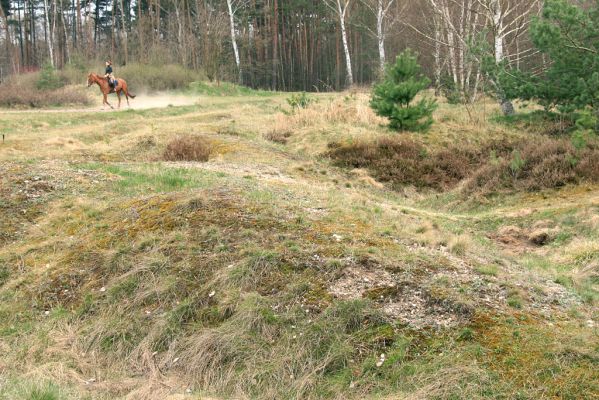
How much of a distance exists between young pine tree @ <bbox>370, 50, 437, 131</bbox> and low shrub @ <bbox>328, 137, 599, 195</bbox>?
0.95 metres

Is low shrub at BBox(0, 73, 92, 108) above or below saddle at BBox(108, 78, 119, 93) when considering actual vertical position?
below

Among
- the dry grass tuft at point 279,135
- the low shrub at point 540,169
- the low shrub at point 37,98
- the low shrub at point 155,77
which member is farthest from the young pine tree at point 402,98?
the low shrub at point 155,77

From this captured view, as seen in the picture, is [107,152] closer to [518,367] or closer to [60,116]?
[60,116]

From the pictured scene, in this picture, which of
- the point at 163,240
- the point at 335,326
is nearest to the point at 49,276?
the point at 163,240

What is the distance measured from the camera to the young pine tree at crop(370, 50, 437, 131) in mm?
16734

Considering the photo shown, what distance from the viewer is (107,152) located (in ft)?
48.0

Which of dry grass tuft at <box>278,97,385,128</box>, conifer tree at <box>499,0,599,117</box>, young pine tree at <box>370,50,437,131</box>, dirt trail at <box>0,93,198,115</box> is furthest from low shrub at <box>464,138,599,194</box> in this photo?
dirt trail at <box>0,93,198,115</box>

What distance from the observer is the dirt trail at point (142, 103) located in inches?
944

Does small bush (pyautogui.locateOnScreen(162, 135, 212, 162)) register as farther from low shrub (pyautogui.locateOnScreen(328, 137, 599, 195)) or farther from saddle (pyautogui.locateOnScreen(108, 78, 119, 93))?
saddle (pyautogui.locateOnScreen(108, 78, 119, 93))

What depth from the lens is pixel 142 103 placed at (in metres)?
28.4

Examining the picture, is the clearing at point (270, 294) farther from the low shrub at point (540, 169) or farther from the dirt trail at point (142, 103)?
the dirt trail at point (142, 103)

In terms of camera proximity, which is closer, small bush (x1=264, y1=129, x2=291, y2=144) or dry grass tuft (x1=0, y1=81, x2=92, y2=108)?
small bush (x1=264, y1=129, x2=291, y2=144)

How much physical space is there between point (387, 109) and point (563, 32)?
186 inches

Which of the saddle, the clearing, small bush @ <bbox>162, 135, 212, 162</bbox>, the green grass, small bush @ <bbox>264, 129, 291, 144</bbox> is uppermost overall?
the saddle
